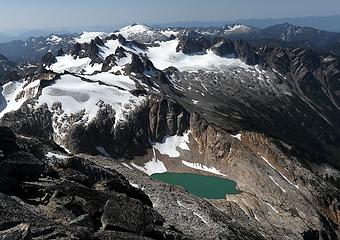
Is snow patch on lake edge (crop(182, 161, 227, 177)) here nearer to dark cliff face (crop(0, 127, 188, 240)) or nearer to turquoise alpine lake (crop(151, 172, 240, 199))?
turquoise alpine lake (crop(151, 172, 240, 199))

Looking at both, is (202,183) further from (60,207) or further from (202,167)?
(60,207)

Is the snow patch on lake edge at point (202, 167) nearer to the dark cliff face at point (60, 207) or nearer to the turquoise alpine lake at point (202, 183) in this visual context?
the turquoise alpine lake at point (202, 183)

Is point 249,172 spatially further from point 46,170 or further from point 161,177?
point 46,170

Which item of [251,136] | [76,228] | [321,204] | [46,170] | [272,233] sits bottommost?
[321,204]

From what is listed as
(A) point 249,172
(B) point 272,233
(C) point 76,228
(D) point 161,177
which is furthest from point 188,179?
(C) point 76,228

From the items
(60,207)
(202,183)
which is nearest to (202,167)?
(202,183)

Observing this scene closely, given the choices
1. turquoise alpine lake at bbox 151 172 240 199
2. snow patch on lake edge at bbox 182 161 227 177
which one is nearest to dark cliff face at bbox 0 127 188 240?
turquoise alpine lake at bbox 151 172 240 199
